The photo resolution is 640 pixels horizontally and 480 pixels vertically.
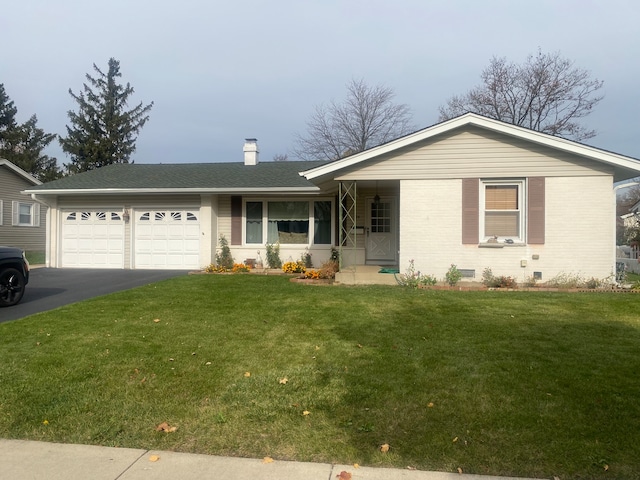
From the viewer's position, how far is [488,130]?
Result: 11.0 meters

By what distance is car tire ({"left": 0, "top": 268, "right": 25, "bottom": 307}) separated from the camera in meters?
8.85

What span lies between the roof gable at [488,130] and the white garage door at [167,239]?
5504 millimetres

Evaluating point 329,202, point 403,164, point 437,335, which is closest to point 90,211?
point 329,202

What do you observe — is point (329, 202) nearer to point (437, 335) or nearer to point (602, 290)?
point (602, 290)

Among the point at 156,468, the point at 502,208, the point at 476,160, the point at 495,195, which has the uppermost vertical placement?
the point at 476,160

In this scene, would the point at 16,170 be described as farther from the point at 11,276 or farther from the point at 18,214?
the point at 11,276

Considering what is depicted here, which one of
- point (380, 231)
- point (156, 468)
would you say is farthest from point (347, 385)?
point (380, 231)

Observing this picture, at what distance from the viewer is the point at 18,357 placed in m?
5.50

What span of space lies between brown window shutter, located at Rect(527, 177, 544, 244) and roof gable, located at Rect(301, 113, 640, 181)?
0.87 metres

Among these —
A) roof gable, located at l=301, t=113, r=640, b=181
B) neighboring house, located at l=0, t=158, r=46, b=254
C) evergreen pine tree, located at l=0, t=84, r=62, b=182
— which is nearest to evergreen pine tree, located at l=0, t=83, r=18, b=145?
evergreen pine tree, located at l=0, t=84, r=62, b=182

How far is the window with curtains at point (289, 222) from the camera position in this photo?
15039 mm

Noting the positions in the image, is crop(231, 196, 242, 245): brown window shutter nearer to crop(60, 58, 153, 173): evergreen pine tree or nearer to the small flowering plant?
the small flowering plant

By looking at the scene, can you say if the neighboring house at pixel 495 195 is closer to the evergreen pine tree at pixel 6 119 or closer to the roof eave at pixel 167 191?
the roof eave at pixel 167 191

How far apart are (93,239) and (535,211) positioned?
1353 cm
